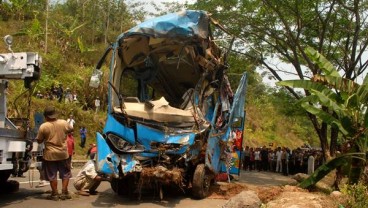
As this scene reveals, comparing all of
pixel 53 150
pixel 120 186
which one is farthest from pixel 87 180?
pixel 53 150

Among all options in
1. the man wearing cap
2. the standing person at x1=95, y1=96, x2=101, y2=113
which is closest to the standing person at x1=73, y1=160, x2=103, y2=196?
the man wearing cap

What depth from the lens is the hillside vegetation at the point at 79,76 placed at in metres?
20.3

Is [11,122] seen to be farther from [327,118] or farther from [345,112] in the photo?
[345,112]

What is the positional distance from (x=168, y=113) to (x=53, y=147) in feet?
7.83

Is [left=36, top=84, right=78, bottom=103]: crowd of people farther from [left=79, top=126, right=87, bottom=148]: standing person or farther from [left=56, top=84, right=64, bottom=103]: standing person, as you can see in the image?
[left=79, top=126, right=87, bottom=148]: standing person

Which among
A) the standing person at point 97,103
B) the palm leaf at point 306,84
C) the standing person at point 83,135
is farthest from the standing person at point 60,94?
the palm leaf at point 306,84

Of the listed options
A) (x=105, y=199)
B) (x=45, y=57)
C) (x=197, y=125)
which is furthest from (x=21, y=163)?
(x=45, y=57)

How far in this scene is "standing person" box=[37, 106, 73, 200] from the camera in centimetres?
764

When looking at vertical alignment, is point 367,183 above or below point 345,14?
below

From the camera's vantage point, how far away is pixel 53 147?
25.1 ft

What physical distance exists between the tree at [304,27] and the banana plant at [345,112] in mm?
6177

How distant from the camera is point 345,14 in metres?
17.4

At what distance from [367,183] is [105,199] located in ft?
16.5

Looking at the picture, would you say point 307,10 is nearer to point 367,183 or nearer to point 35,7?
point 367,183
